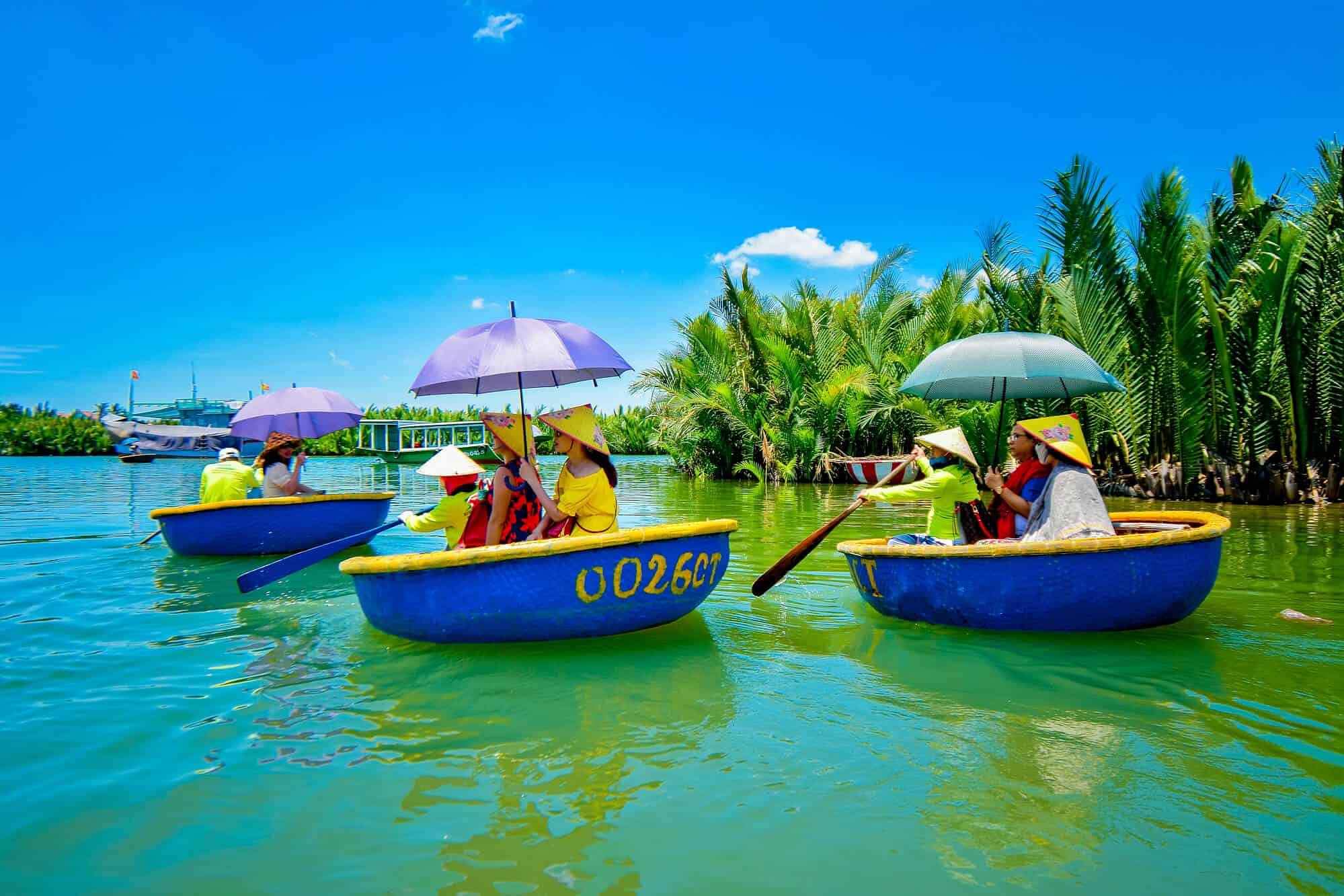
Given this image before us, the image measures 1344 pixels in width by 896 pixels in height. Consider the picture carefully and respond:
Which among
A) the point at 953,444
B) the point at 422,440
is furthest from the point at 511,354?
the point at 422,440

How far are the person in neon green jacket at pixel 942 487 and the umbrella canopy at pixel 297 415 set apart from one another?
23.5ft

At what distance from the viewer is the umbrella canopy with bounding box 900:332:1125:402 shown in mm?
6488

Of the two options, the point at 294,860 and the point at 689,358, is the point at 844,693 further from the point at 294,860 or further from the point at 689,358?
the point at 689,358

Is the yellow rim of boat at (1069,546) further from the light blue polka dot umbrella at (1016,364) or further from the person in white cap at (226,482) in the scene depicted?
the person in white cap at (226,482)

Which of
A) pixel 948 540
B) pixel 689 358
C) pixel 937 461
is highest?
pixel 689 358

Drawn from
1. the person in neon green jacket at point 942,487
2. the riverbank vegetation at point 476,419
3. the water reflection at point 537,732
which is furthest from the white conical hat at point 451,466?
the riverbank vegetation at point 476,419

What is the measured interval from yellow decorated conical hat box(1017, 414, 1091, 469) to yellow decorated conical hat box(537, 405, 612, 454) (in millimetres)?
2915

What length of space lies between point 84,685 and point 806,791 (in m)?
4.40

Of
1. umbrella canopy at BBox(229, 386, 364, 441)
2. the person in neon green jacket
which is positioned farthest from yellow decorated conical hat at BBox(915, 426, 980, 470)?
umbrella canopy at BBox(229, 386, 364, 441)

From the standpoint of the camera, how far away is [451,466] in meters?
6.74

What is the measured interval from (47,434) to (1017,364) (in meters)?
57.7

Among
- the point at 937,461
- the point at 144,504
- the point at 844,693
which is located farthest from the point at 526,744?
the point at 144,504

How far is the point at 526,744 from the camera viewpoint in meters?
3.93

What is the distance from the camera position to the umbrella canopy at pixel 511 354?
5.55m
